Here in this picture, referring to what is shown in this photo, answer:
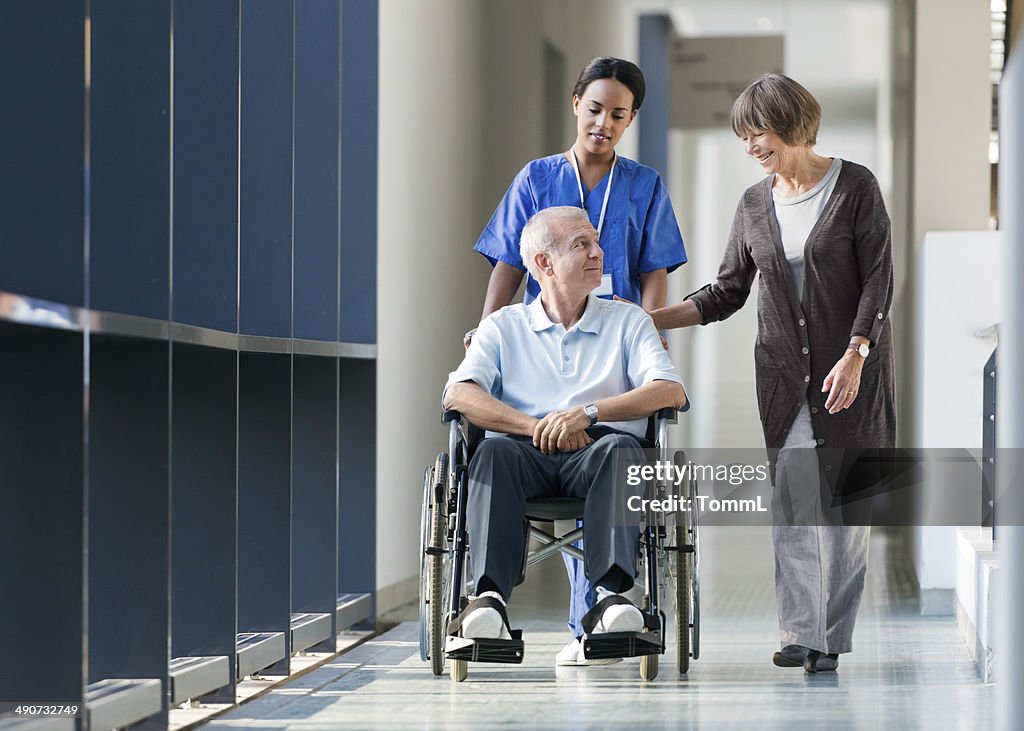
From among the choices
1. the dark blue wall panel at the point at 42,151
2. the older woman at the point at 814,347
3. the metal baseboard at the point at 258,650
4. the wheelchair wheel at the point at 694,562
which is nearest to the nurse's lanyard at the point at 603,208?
the older woman at the point at 814,347

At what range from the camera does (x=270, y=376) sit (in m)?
3.06

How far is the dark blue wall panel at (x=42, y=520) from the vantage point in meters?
2.04

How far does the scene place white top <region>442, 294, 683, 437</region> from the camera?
9.25 feet

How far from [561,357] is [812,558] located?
2.30 ft

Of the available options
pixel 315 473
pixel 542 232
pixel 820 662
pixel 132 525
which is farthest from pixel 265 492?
pixel 820 662

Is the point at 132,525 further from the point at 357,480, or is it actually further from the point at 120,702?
the point at 357,480

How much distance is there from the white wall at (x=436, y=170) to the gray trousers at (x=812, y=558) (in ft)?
4.49

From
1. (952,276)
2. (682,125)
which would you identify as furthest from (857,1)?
(952,276)

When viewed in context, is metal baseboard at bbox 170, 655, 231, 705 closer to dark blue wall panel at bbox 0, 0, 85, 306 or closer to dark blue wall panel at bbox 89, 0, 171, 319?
dark blue wall panel at bbox 89, 0, 171, 319

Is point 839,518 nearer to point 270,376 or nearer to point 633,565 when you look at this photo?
point 633,565

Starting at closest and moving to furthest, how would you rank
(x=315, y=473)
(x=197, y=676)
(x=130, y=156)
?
(x=130, y=156) < (x=197, y=676) < (x=315, y=473)

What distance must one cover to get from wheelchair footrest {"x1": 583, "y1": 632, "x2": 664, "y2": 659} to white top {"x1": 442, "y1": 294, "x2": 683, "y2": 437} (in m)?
0.50

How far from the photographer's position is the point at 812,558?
293cm

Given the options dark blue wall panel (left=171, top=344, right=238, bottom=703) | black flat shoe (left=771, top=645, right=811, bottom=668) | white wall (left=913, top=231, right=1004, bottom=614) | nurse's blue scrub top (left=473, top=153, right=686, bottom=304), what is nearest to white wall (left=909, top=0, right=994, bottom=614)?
white wall (left=913, top=231, right=1004, bottom=614)
